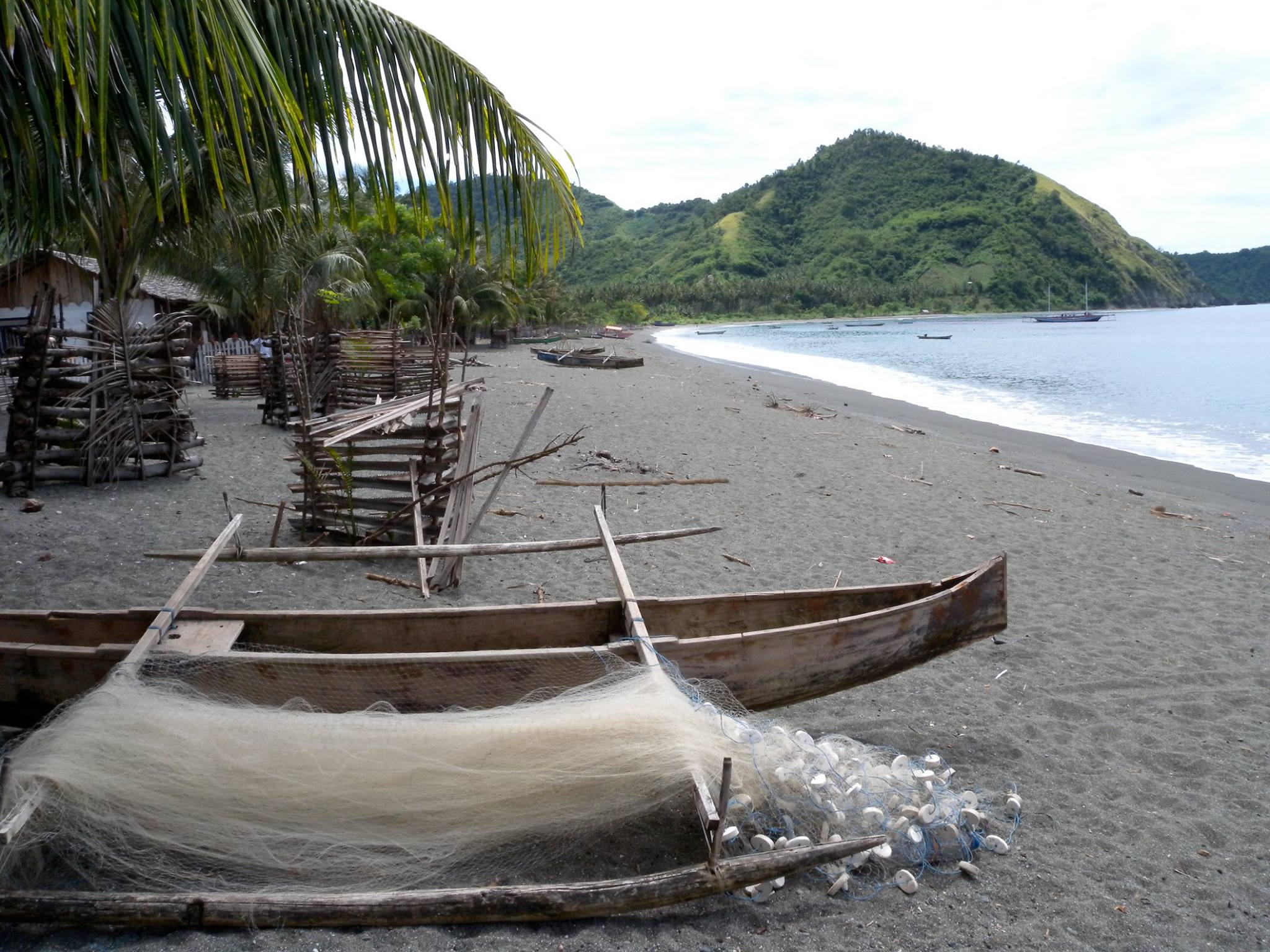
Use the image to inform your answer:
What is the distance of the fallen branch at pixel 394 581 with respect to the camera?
6.41 meters

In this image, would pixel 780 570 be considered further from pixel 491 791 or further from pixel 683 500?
pixel 491 791

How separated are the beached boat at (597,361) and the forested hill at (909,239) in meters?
71.0

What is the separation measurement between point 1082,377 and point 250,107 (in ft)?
109

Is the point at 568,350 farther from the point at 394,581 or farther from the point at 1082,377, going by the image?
the point at 394,581

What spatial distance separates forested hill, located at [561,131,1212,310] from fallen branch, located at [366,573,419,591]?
95239mm

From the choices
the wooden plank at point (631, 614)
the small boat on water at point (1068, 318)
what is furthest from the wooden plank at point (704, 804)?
the small boat on water at point (1068, 318)

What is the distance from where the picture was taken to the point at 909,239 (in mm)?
114125

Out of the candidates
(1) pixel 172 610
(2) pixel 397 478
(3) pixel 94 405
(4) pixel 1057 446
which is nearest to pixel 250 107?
(1) pixel 172 610

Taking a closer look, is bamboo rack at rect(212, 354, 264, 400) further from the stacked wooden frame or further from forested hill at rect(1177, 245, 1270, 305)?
forested hill at rect(1177, 245, 1270, 305)

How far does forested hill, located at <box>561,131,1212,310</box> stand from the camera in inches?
4087

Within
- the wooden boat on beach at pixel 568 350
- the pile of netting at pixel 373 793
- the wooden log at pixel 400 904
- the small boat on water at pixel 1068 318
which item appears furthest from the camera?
the small boat on water at pixel 1068 318

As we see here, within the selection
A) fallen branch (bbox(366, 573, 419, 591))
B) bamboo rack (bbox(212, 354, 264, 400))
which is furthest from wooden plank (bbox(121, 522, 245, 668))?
bamboo rack (bbox(212, 354, 264, 400))

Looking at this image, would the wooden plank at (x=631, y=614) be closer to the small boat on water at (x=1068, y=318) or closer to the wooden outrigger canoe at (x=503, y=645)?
the wooden outrigger canoe at (x=503, y=645)

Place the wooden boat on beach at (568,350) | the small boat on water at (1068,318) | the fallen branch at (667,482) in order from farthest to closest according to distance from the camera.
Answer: the small boat on water at (1068,318)
the wooden boat on beach at (568,350)
the fallen branch at (667,482)
